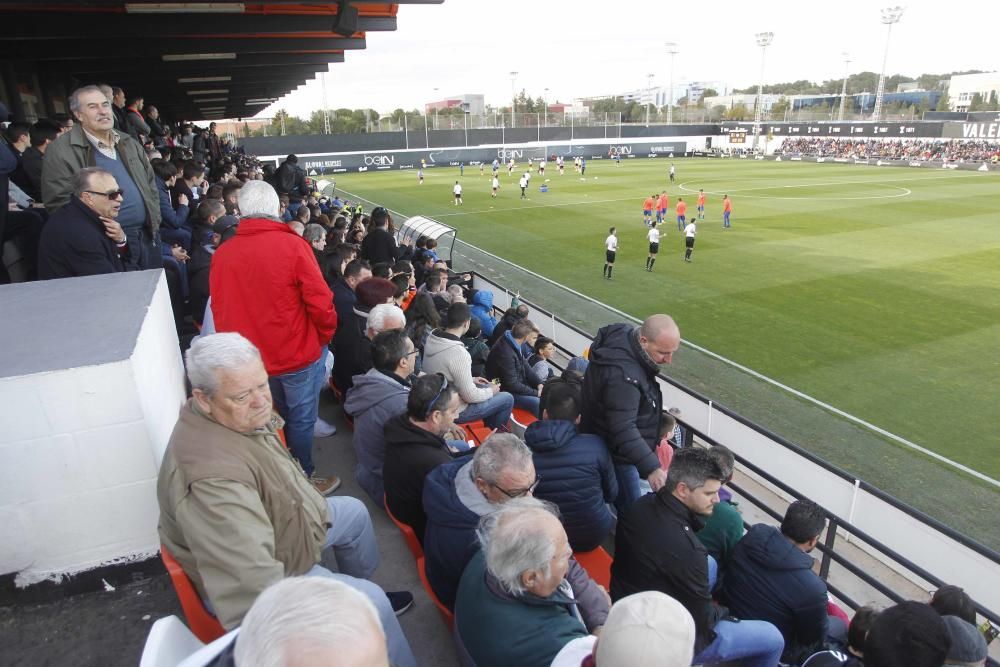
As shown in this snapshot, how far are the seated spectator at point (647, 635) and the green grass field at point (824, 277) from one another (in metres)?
8.81

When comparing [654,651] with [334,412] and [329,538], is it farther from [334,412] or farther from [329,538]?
[334,412]

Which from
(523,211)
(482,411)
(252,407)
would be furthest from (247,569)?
(523,211)

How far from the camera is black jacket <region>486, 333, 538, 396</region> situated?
20.3 ft

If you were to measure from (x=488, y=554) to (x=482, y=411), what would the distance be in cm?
307

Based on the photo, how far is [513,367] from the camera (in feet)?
20.4

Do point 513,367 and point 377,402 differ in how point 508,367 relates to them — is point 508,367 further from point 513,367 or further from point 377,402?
point 377,402

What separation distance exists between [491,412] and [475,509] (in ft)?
8.40

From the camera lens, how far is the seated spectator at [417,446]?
10.9ft

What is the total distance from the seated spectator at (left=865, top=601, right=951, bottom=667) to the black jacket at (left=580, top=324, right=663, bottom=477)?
4.65ft

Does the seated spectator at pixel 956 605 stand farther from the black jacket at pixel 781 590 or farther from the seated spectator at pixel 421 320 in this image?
the seated spectator at pixel 421 320

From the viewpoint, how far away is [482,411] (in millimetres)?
5223

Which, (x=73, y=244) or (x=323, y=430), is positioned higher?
(x=73, y=244)

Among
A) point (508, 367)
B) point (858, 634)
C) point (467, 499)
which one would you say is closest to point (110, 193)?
point (467, 499)

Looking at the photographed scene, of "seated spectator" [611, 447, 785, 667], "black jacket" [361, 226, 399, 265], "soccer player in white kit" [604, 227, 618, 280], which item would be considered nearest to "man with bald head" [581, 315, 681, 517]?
"seated spectator" [611, 447, 785, 667]
